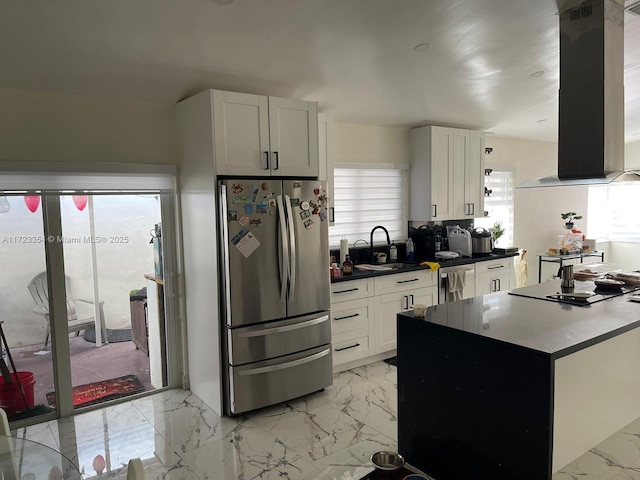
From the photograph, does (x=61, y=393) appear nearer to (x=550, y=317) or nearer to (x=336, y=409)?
(x=336, y=409)

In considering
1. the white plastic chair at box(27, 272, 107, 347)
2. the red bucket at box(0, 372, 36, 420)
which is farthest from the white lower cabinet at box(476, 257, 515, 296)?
the red bucket at box(0, 372, 36, 420)

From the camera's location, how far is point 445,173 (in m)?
5.09

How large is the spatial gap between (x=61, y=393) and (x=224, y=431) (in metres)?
1.26

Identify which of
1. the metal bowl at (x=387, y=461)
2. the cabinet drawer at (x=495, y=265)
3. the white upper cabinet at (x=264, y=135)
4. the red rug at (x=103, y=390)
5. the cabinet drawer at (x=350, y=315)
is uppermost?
the white upper cabinet at (x=264, y=135)

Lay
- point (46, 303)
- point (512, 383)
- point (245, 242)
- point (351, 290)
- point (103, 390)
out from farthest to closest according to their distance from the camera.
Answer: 1. point (351, 290)
2. point (103, 390)
3. point (46, 303)
4. point (245, 242)
5. point (512, 383)

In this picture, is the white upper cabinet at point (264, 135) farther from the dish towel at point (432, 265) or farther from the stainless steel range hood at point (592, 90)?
the stainless steel range hood at point (592, 90)

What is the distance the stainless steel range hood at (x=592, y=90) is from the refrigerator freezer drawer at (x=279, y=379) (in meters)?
2.21

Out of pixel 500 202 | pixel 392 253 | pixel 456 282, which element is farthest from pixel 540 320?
pixel 500 202

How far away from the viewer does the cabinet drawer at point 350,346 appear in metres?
4.06

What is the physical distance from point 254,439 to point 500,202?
4.67m

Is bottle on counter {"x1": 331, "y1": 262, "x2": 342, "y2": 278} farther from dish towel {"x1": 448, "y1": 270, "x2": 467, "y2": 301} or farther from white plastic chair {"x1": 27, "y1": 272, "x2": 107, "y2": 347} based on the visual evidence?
white plastic chair {"x1": 27, "y1": 272, "x2": 107, "y2": 347}

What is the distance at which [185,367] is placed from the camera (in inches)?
153

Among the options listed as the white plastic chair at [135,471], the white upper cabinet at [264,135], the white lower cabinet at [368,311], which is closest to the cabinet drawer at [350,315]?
the white lower cabinet at [368,311]

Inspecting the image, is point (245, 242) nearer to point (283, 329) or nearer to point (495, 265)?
point (283, 329)
